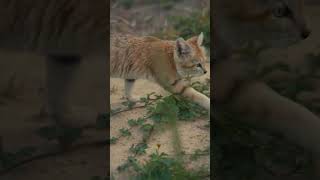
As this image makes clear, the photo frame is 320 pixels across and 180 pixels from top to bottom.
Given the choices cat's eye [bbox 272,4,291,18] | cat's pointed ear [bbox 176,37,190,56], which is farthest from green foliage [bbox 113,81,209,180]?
cat's eye [bbox 272,4,291,18]

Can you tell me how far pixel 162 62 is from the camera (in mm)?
2254

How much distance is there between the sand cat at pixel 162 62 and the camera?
2250mm

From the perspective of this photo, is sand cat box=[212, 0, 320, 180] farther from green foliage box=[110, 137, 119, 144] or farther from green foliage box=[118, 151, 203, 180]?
green foliage box=[110, 137, 119, 144]

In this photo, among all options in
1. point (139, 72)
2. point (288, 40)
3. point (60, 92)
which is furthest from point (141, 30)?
point (288, 40)

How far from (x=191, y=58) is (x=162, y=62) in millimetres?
109

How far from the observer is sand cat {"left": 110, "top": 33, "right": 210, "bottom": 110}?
7.38 ft

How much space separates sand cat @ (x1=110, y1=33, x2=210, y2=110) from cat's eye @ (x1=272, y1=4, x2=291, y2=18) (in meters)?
0.32

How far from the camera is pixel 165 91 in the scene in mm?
2258

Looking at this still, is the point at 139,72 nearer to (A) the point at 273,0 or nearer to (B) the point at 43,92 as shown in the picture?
(B) the point at 43,92

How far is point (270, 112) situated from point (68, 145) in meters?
0.70

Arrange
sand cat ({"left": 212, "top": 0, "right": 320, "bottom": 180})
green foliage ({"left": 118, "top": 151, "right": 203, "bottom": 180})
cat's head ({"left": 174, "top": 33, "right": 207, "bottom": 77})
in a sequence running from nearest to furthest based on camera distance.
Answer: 1. sand cat ({"left": 212, "top": 0, "right": 320, "bottom": 180})
2. green foliage ({"left": 118, "top": 151, "right": 203, "bottom": 180})
3. cat's head ({"left": 174, "top": 33, "right": 207, "bottom": 77})

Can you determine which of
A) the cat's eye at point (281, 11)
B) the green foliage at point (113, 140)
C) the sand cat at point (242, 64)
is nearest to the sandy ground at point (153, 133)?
the green foliage at point (113, 140)

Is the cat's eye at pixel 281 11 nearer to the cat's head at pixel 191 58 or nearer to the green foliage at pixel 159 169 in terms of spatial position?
the cat's head at pixel 191 58

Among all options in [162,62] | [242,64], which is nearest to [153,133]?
[162,62]
